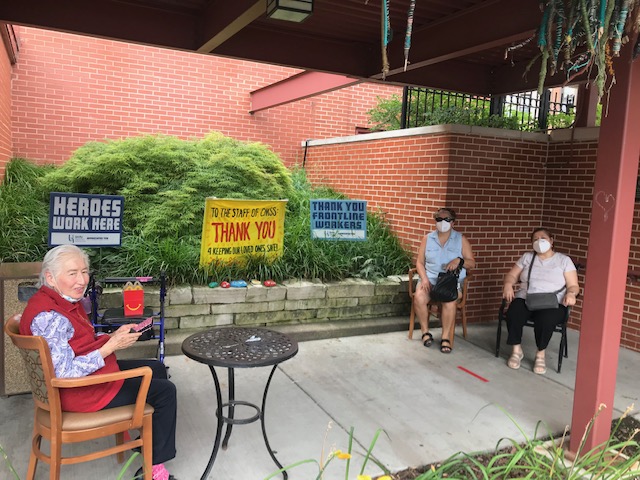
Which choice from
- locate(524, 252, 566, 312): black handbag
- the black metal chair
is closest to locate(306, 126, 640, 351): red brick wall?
the black metal chair

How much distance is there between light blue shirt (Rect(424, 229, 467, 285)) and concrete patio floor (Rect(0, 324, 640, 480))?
0.79 metres

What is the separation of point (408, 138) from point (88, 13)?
389 centimetres

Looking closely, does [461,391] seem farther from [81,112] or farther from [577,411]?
[81,112]

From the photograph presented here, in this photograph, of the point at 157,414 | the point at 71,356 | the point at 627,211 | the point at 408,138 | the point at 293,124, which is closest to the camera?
the point at 71,356

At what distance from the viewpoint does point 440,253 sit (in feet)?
17.3

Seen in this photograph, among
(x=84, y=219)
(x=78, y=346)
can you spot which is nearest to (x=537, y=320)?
(x=78, y=346)

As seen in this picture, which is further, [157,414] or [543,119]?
[543,119]

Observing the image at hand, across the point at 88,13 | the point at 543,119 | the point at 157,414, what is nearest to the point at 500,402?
the point at 157,414

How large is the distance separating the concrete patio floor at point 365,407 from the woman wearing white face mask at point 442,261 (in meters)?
0.27

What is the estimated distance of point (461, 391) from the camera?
4.19 metres

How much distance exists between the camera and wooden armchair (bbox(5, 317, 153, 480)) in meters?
2.26

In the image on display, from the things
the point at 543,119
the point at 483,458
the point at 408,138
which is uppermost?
the point at 543,119

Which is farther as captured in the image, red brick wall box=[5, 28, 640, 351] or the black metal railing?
the black metal railing

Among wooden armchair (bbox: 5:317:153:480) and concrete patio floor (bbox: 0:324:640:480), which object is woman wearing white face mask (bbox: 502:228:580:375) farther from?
wooden armchair (bbox: 5:317:153:480)
